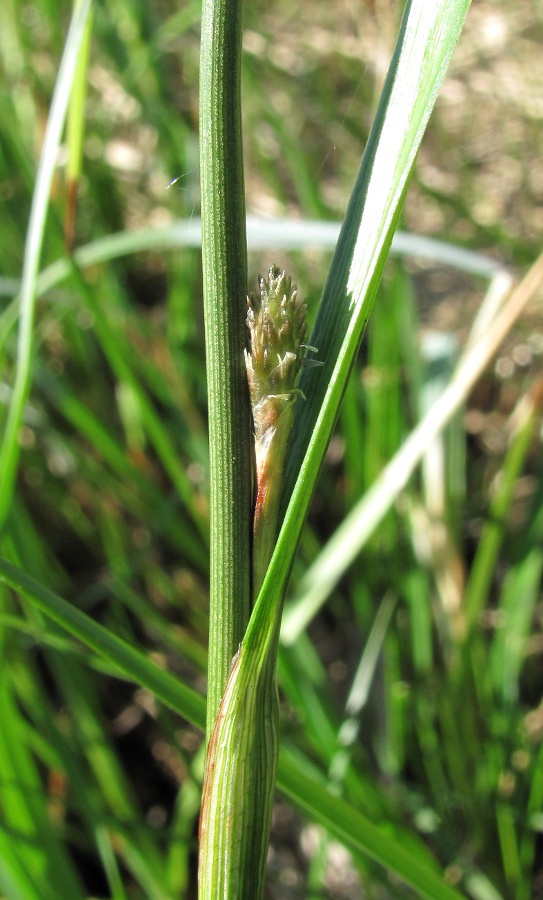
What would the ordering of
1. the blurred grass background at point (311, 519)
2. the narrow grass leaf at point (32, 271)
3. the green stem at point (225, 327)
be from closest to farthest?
the green stem at point (225, 327), the narrow grass leaf at point (32, 271), the blurred grass background at point (311, 519)

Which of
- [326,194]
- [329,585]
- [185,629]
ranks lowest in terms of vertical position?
[185,629]

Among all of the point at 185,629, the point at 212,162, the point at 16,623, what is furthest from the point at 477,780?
the point at 212,162

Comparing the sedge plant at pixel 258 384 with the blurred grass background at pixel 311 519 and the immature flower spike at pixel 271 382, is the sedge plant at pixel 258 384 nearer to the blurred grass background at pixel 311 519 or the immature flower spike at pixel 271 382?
the immature flower spike at pixel 271 382

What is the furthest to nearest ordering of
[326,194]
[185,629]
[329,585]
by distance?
[326,194] → [185,629] → [329,585]

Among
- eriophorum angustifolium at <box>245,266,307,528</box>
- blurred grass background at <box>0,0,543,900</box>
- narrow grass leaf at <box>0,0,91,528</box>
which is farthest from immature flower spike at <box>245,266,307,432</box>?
narrow grass leaf at <box>0,0,91,528</box>

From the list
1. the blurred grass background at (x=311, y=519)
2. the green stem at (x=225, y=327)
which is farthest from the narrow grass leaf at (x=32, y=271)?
the green stem at (x=225, y=327)

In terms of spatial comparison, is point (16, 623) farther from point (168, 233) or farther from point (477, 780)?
point (477, 780)

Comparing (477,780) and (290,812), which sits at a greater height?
(477,780)
